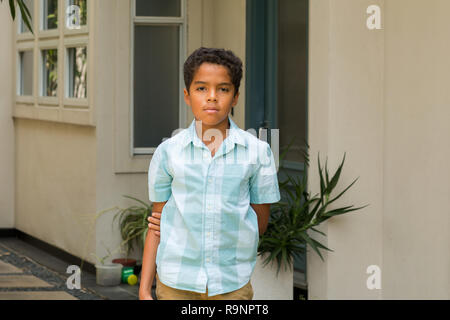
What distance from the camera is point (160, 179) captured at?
261 centimetres

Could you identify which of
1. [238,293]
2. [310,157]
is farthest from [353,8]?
[238,293]

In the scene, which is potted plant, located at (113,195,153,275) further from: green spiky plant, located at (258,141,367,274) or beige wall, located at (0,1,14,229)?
beige wall, located at (0,1,14,229)

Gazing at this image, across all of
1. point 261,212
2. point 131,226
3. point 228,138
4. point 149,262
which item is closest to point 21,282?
point 131,226

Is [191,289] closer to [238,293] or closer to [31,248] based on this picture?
A: [238,293]

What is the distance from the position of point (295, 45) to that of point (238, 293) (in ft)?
13.6

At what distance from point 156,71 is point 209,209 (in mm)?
5146

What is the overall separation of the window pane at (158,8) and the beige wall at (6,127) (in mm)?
2699

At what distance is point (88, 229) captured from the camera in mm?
7574

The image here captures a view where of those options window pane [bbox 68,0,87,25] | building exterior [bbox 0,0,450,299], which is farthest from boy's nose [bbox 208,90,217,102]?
window pane [bbox 68,0,87,25]

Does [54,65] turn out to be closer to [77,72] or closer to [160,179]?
[77,72]

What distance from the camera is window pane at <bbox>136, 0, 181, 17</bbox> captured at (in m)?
7.39

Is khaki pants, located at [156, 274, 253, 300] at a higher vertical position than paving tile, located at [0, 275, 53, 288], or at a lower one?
higher

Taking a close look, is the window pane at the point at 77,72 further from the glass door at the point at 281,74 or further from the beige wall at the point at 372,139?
the beige wall at the point at 372,139

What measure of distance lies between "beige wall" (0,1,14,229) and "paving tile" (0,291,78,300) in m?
A: 3.00
